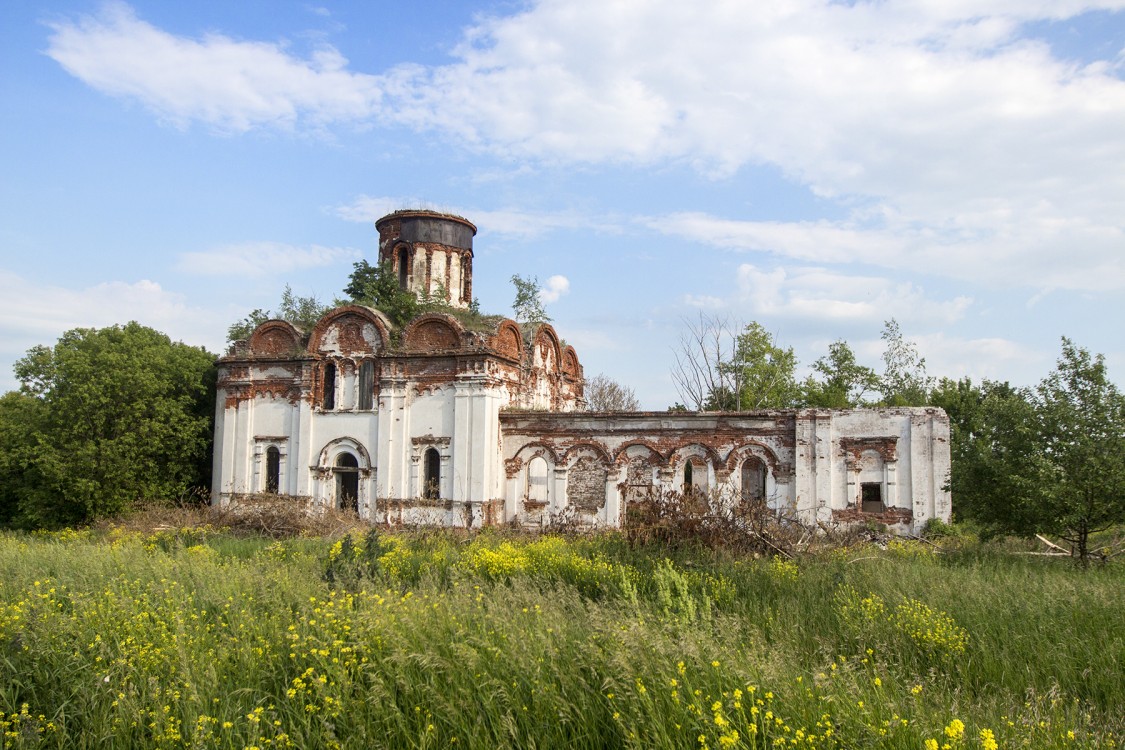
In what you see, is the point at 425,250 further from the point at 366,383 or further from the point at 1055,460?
the point at 1055,460

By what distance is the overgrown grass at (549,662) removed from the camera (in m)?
5.09

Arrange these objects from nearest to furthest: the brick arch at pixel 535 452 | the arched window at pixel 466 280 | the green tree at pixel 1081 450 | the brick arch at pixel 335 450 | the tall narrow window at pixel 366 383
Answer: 1. the green tree at pixel 1081 450
2. the brick arch at pixel 535 452
3. the brick arch at pixel 335 450
4. the tall narrow window at pixel 366 383
5. the arched window at pixel 466 280

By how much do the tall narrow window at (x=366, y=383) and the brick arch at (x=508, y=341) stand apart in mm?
3707

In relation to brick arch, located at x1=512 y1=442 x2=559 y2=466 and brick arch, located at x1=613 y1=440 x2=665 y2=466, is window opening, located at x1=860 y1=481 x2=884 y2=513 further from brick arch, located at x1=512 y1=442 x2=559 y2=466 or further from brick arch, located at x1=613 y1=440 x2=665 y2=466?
brick arch, located at x1=512 y1=442 x2=559 y2=466

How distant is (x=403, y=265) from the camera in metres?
26.4

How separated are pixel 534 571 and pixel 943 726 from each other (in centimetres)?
757

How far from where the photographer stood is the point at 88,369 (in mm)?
22484

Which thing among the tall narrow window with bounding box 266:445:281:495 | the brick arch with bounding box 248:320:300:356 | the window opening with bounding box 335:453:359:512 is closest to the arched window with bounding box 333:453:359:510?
the window opening with bounding box 335:453:359:512

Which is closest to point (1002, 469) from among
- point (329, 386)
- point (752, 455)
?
point (752, 455)

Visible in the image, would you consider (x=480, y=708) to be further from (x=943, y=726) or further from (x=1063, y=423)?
(x=1063, y=423)

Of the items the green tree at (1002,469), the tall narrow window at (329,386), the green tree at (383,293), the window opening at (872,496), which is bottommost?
the window opening at (872,496)

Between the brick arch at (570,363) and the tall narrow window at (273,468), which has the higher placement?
the brick arch at (570,363)

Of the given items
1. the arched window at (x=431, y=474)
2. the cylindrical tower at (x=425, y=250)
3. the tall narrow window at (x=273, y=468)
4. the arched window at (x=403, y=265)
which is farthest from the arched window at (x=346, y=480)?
the arched window at (x=403, y=265)

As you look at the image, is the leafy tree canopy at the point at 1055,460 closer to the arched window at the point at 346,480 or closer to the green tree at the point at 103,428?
the arched window at the point at 346,480
